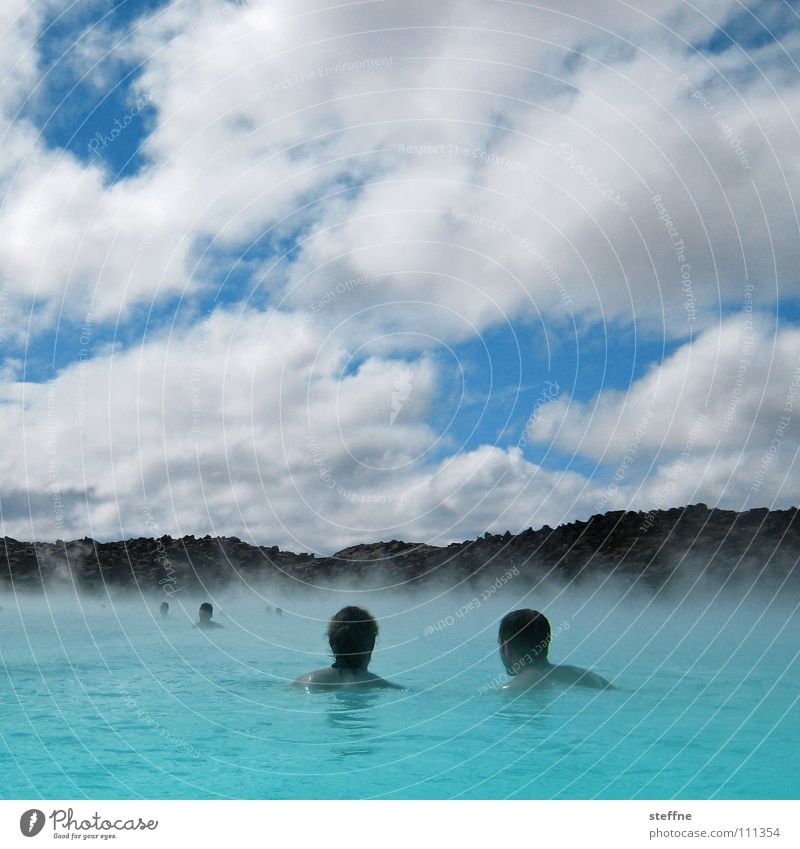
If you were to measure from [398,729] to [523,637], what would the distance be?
2.93 m

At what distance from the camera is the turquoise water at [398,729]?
10352 millimetres

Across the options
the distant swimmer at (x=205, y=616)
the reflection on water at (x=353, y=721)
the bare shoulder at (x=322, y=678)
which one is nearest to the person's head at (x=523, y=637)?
the reflection on water at (x=353, y=721)

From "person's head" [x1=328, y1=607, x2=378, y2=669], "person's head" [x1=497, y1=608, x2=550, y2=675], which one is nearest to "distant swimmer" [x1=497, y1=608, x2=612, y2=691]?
"person's head" [x1=497, y1=608, x2=550, y2=675]

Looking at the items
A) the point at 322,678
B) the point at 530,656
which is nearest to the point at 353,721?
the point at 322,678

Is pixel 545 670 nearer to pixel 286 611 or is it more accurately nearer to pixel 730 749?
pixel 730 749

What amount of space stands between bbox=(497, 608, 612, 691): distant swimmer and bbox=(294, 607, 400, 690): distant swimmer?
6.46 ft

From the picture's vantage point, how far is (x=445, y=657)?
22828mm

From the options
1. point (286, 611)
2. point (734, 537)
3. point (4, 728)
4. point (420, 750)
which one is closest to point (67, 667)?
point (4, 728)

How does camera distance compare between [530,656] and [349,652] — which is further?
[349,652]

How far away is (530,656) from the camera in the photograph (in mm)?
12109

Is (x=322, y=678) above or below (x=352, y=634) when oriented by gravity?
above

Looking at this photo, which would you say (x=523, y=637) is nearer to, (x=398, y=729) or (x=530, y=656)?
(x=530, y=656)

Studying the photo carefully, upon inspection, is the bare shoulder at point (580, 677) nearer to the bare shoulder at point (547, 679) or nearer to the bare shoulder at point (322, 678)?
the bare shoulder at point (547, 679)

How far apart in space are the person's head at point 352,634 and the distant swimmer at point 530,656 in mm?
1921
